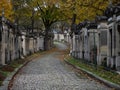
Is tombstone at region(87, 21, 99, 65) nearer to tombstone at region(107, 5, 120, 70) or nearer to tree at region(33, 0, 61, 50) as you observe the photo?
tombstone at region(107, 5, 120, 70)

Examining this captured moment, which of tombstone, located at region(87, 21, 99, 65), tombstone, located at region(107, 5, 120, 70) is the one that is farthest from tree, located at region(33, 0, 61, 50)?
tombstone, located at region(107, 5, 120, 70)

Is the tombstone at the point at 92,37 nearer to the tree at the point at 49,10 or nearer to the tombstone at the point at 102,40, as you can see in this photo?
the tombstone at the point at 102,40

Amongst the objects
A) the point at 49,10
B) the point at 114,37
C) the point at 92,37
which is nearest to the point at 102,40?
the point at 114,37

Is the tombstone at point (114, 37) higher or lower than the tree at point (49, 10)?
lower

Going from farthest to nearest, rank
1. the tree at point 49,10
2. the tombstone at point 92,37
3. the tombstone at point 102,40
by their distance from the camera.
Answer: the tree at point 49,10
the tombstone at point 92,37
the tombstone at point 102,40

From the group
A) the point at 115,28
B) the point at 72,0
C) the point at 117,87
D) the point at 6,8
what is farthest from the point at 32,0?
the point at 117,87

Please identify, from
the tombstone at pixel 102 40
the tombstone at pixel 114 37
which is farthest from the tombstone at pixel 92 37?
the tombstone at pixel 114 37

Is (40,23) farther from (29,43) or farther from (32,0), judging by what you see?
(29,43)

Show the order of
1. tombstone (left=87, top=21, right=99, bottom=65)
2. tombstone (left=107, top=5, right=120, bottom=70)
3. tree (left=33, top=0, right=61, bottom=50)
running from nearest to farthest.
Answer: tombstone (left=107, top=5, right=120, bottom=70) → tombstone (left=87, top=21, right=99, bottom=65) → tree (left=33, top=0, right=61, bottom=50)

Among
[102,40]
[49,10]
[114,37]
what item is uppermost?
[49,10]

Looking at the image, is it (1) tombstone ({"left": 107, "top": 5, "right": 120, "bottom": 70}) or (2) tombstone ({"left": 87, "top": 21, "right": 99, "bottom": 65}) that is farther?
(2) tombstone ({"left": 87, "top": 21, "right": 99, "bottom": 65})

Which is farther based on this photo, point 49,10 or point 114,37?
point 49,10

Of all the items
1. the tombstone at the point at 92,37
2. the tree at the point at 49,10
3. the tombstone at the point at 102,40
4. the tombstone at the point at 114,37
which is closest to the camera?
the tombstone at the point at 114,37

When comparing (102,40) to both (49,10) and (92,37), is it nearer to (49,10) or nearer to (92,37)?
(92,37)
